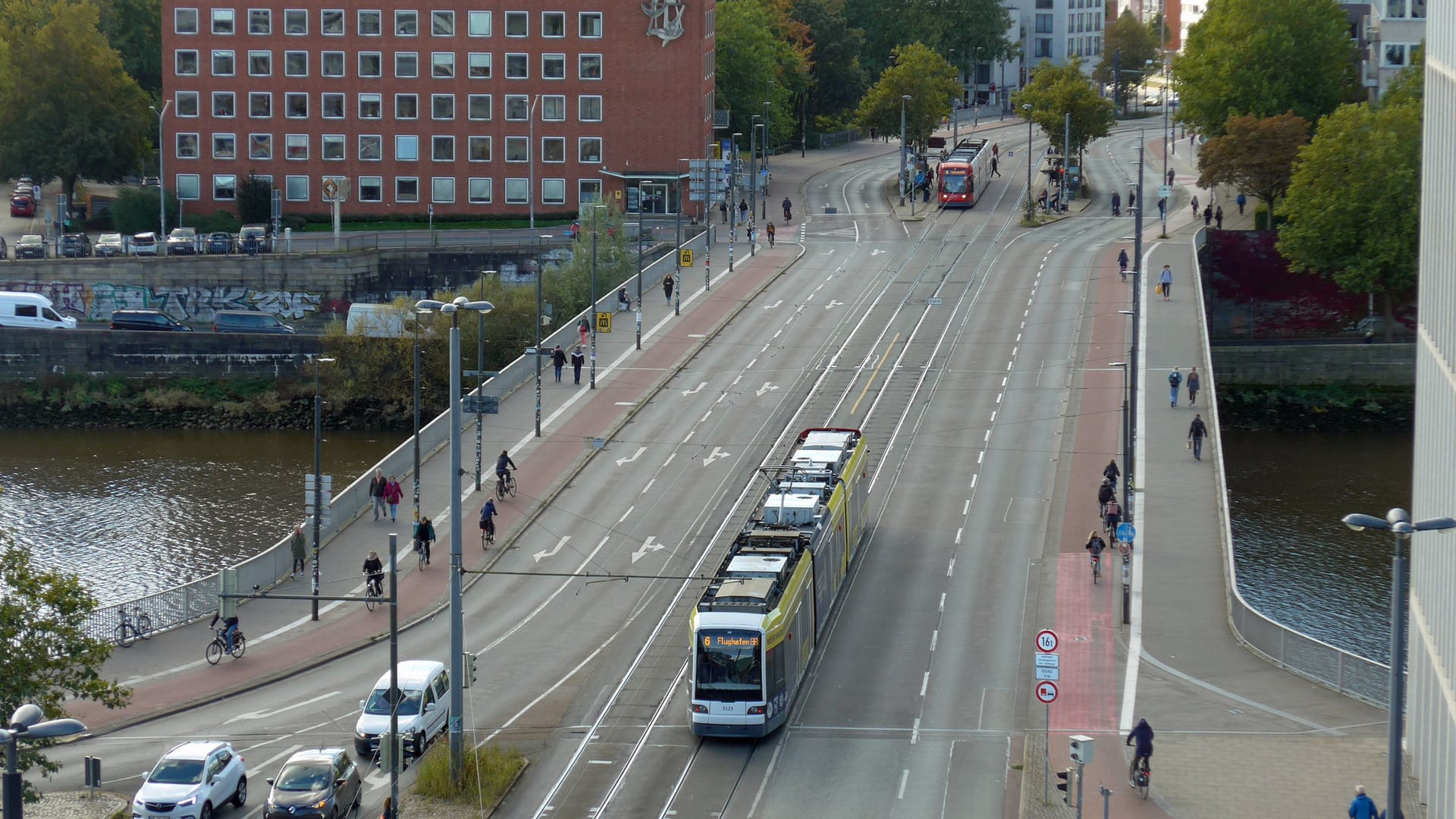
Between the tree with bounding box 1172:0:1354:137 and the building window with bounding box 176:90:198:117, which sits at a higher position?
the tree with bounding box 1172:0:1354:137

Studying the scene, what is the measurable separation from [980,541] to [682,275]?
38.6 m

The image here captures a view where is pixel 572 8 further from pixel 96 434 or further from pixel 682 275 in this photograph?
pixel 96 434

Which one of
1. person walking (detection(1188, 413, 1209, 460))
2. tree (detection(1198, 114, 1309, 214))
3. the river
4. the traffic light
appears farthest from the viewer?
tree (detection(1198, 114, 1309, 214))

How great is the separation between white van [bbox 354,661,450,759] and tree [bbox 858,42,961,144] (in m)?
91.9

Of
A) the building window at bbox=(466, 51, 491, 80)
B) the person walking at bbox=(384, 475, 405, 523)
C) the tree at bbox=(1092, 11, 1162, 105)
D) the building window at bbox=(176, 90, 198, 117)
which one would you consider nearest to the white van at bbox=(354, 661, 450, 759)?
the person walking at bbox=(384, 475, 405, 523)

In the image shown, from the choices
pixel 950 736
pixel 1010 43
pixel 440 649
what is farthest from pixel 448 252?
pixel 1010 43

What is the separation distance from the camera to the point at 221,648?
43812mm

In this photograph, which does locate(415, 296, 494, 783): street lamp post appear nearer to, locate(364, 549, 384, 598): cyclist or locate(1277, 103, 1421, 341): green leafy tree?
locate(364, 549, 384, 598): cyclist

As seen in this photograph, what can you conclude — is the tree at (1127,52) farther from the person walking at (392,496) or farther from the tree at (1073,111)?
the person walking at (392,496)

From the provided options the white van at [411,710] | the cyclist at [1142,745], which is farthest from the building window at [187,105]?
the cyclist at [1142,745]

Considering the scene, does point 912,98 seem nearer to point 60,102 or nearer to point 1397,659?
point 60,102

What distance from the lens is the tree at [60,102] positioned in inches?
4171

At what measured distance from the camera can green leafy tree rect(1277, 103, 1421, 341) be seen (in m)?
85.3

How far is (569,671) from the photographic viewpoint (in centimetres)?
4275
